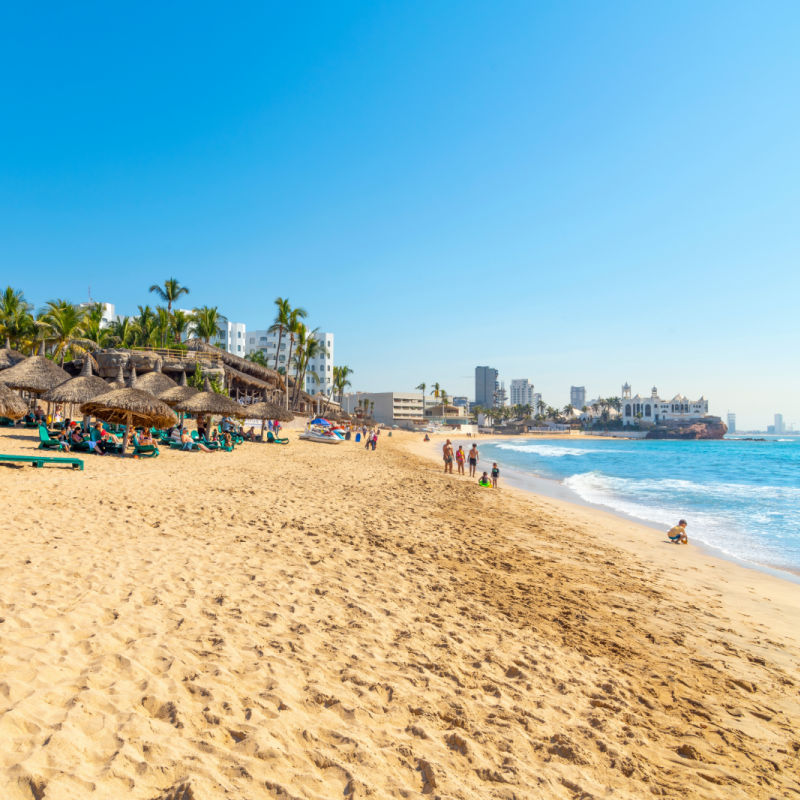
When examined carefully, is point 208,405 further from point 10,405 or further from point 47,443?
point 10,405

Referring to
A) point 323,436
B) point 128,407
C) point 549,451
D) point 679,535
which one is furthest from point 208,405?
point 549,451

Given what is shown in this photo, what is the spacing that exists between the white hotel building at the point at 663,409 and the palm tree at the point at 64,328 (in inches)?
6120

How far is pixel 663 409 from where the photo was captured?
6304 inches

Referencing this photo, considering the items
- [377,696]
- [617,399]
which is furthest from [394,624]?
[617,399]

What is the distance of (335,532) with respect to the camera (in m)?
8.33

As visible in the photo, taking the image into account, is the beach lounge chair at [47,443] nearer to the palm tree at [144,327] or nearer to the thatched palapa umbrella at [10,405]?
the thatched palapa umbrella at [10,405]

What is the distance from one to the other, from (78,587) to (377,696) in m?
3.29

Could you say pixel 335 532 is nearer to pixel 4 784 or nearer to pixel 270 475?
pixel 4 784

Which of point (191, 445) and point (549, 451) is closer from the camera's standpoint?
point (191, 445)

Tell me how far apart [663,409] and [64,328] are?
6614 inches

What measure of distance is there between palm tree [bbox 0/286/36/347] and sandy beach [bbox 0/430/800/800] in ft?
110

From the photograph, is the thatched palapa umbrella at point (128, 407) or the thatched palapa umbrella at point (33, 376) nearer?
the thatched palapa umbrella at point (128, 407)

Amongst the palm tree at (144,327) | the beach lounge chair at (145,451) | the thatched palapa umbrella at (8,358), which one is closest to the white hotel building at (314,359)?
the palm tree at (144,327)

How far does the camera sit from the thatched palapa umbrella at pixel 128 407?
16.9 m
